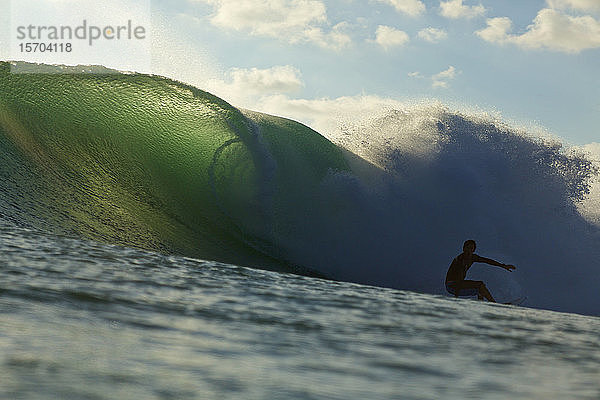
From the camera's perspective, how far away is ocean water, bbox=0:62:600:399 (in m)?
0.90

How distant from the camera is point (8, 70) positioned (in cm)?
692

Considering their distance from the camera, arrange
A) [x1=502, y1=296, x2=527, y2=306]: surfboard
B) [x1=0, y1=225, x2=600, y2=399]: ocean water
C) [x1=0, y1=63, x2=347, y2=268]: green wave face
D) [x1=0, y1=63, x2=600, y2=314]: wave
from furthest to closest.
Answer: [x1=502, y1=296, x2=527, y2=306]: surfboard, [x1=0, y1=63, x2=600, y2=314]: wave, [x1=0, y1=63, x2=347, y2=268]: green wave face, [x1=0, y1=225, x2=600, y2=399]: ocean water

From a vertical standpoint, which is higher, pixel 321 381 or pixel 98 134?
pixel 98 134

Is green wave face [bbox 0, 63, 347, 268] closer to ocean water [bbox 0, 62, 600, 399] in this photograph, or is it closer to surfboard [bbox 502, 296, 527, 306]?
ocean water [bbox 0, 62, 600, 399]

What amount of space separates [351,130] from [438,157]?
1.22m

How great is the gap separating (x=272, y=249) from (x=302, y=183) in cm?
97

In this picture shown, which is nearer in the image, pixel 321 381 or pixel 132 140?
pixel 321 381

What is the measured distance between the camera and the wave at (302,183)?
5859 millimetres

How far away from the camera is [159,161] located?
6.59 metres

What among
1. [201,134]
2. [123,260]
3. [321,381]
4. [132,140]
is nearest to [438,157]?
[201,134]

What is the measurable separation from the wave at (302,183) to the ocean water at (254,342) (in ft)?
11.8

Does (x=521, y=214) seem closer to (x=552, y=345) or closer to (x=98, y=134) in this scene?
(x=98, y=134)

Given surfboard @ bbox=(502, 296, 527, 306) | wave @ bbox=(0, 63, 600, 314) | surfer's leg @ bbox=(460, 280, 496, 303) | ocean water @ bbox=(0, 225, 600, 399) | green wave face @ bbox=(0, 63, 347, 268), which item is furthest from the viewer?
surfboard @ bbox=(502, 296, 527, 306)

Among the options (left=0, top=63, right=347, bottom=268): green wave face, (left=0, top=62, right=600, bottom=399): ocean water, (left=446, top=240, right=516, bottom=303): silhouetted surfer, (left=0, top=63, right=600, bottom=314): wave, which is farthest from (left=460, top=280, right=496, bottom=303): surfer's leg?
(left=0, top=63, right=347, bottom=268): green wave face
